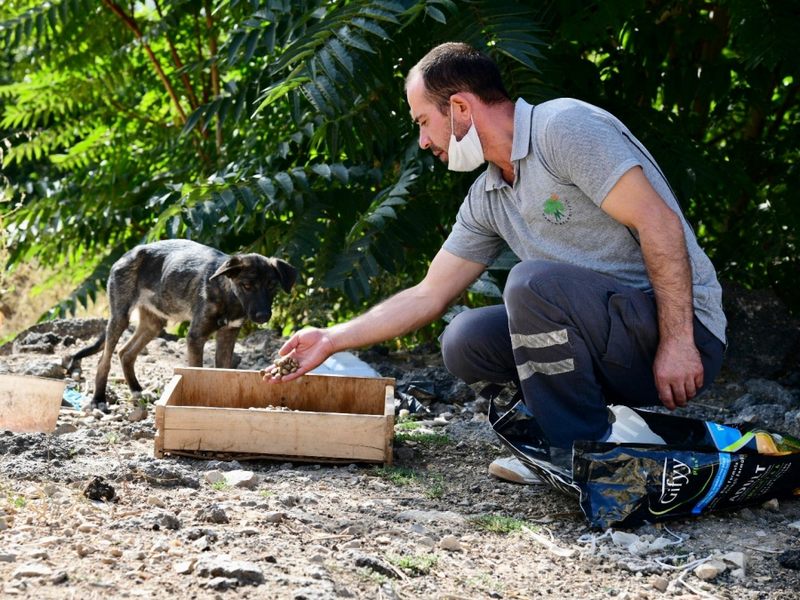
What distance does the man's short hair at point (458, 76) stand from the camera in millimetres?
4281

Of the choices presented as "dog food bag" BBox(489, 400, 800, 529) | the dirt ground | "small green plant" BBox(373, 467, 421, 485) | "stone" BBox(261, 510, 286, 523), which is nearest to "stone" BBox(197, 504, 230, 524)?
the dirt ground

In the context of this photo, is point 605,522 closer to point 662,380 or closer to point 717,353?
point 662,380

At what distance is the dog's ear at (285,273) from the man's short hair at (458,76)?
7.93ft

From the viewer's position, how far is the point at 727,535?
379cm

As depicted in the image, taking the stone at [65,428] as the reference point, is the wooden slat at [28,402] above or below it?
above

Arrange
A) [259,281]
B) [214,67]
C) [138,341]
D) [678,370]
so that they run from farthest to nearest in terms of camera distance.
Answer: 1. [214,67]
2. [138,341]
3. [259,281]
4. [678,370]

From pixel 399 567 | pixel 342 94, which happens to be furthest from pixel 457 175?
pixel 399 567

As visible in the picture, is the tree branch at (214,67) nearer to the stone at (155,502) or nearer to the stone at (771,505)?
the stone at (155,502)

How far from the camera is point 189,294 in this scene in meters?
6.80

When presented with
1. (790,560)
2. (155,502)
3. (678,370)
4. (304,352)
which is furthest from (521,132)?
(155,502)

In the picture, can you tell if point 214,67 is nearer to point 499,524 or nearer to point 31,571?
point 499,524

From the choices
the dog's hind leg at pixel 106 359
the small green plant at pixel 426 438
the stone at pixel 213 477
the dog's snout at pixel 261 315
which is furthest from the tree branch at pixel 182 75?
the stone at pixel 213 477

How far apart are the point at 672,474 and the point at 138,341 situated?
4168 mm

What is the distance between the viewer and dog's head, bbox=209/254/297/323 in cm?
650
